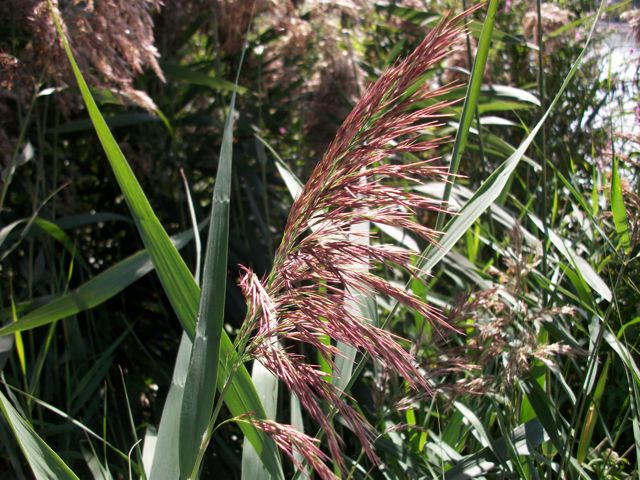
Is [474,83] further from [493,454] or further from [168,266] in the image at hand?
[493,454]

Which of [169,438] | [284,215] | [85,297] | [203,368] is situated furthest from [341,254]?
[284,215]

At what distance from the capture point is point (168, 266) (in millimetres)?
982

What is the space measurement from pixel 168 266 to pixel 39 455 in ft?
0.92

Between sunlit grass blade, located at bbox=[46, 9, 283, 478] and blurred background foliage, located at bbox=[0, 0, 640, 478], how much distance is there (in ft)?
0.95

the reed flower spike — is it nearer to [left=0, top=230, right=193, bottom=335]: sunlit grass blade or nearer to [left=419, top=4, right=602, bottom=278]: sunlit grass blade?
[left=419, top=4, right=602, bottom=278]: sunlit grass blade

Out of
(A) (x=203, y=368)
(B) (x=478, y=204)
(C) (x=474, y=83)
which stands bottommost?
(A) (x=203, y=368)

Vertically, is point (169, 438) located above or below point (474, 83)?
below

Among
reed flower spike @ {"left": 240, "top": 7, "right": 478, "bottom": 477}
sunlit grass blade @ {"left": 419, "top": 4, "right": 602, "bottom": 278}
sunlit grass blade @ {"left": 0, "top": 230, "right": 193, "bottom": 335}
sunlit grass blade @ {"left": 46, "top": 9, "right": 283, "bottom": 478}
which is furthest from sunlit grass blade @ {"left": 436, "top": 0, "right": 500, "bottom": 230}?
sunlit grass blade @ {"left": 0, "top": 230, "right": 193, "bottom": 335}

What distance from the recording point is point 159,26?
8.98 ft

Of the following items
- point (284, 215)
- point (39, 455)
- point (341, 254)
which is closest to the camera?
point (341, 254)

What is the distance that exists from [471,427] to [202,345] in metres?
0.84

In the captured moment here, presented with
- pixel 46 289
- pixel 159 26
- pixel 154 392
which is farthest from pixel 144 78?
pixel 154 392

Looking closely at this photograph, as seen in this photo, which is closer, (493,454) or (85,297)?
(85,297)

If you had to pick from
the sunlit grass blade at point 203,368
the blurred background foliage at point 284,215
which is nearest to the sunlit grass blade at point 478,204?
the blurred background foliage at point 284,215
